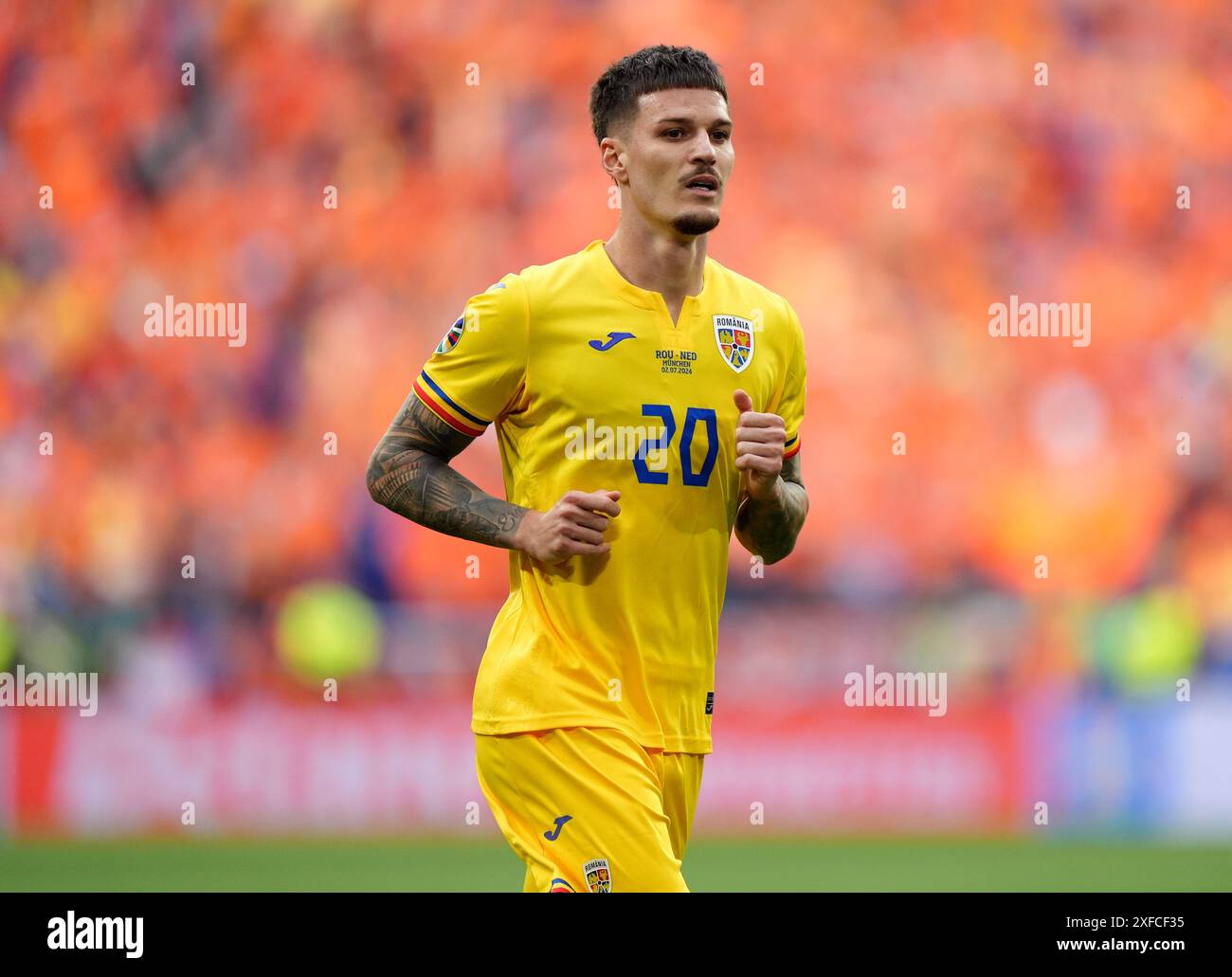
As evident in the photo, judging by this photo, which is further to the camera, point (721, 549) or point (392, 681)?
point (392, 681)

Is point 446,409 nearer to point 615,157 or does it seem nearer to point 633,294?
point 633,294

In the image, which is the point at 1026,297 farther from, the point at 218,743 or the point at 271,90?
the point at 218,743

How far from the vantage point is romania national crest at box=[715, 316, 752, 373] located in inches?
167

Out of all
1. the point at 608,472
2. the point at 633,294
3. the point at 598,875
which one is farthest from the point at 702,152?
the point at 598,875

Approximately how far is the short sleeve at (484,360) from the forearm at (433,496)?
15cm

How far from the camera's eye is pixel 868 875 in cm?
939

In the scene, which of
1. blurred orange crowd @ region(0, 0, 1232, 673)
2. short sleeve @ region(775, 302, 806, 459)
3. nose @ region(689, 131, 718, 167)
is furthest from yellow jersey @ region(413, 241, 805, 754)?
blurred orange crowd @ region(0, 0, 1232, 673)

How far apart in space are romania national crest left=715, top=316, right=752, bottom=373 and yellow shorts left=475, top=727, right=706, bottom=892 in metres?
1.02

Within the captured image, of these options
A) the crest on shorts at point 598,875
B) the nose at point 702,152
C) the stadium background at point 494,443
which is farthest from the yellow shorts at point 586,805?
the stadium background at point 494,443

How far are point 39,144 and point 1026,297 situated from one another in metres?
9.49

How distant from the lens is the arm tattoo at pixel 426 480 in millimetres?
4145

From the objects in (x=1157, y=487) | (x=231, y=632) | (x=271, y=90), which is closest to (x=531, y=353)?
(x=231, y=632)

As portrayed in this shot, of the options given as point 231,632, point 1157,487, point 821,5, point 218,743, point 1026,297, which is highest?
point 821,5

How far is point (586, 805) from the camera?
151 inches
